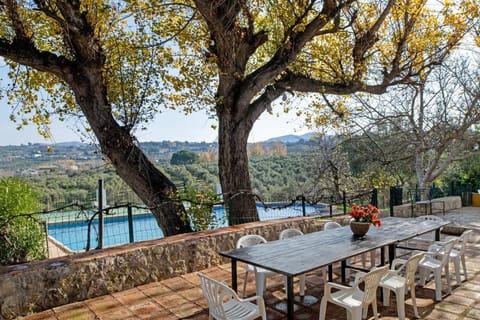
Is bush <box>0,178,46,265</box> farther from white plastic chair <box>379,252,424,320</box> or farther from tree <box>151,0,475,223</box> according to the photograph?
white plastic chair <box>379,252,424,320</box>

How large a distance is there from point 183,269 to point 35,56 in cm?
395

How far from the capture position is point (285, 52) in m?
6.44

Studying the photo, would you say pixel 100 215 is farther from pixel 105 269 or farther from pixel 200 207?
pixel 200 207

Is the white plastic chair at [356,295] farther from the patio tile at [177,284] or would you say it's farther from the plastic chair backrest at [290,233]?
the patio tile at [177,284]

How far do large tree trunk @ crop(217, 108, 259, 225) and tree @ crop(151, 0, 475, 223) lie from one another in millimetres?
19

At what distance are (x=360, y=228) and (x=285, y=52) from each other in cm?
378

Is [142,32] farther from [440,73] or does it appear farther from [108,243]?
[440,73]

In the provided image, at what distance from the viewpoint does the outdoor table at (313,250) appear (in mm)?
2881

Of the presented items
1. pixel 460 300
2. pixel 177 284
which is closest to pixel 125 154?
pixel 177 284

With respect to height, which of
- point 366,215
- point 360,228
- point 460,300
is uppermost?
point 366,215

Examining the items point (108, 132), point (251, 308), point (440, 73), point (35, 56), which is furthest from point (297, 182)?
point (251, 308)

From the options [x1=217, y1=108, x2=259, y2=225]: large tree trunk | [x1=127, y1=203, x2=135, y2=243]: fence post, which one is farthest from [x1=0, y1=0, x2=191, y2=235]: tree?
[x1=217, y1=108, x2=259, y2=225]: large tree trunk

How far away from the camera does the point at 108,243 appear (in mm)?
5875

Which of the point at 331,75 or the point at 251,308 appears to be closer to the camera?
the point at 251,308
